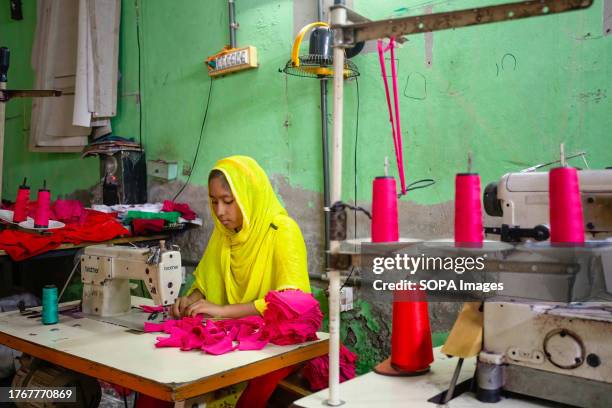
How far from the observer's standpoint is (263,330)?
1.87m

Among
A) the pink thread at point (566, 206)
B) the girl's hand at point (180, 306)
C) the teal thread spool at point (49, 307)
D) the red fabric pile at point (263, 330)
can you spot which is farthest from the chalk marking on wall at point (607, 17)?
the teal thread spool at point (49, 307)

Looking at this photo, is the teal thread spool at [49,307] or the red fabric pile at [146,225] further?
the red fabric pile at [146,225]

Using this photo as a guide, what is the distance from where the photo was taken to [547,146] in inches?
91.7

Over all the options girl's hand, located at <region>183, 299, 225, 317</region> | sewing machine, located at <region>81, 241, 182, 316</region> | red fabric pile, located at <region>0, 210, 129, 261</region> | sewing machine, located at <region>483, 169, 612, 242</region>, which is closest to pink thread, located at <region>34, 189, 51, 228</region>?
red fabric pile, located at <region>0, 210, 129, 261</region>

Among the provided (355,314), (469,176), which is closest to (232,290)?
(355,314)

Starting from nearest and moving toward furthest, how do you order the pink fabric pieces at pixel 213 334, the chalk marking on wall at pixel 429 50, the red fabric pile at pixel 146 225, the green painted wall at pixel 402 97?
the pink fabric pieces at pixel 213 334 → the green painted wall at pixel 402 97 → the chalk marking on wall at pixel 429 50 → the red fabric pile at pixel 146 225

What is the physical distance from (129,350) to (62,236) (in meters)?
1.81

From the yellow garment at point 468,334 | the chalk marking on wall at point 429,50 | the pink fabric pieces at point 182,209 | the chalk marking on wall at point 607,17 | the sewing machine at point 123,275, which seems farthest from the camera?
the pink fabric pieces at point 182,209

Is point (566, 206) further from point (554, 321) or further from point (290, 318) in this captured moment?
point (290, 318)

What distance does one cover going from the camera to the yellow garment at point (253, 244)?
229 cm

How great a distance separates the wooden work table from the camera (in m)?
1.53

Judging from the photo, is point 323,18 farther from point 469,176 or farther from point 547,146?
point 469,176

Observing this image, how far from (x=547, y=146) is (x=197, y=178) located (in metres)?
2.23

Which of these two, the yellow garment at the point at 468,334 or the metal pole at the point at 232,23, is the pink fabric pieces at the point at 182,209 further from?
the yellow garment at the point at 468,334
